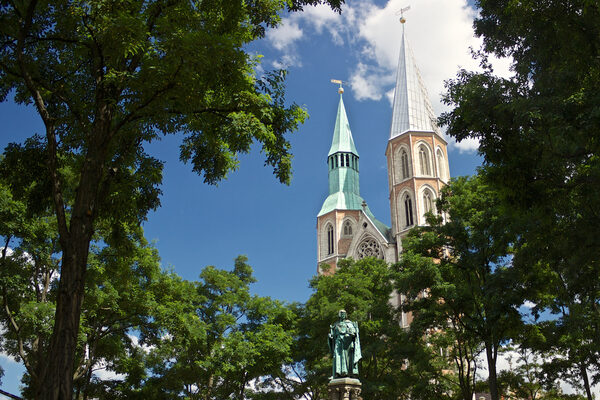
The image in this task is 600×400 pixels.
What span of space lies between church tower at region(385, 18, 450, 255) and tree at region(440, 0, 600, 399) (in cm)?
3628

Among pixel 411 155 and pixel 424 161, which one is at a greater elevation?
pixel 411 155

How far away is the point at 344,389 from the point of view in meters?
11.6

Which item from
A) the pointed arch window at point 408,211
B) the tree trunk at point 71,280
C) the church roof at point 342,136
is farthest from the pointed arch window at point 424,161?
the tree trunk at point 71,280

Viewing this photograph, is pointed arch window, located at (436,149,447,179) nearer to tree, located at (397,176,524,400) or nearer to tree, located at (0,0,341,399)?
tree, located at (397,176,524,400)

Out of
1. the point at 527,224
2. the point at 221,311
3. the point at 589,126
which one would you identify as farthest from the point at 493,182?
the point at 221,311

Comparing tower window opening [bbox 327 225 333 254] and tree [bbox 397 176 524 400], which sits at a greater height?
tower window opening [bbox 327 225 333 254]

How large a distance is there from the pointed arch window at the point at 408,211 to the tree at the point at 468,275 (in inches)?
1145

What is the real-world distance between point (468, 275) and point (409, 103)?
3757 cm

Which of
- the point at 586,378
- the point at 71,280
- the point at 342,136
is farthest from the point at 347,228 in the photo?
the point at 71,280

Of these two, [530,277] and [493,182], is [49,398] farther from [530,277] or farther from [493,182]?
[530,277]

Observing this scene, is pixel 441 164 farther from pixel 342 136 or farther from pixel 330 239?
pixel 342 136

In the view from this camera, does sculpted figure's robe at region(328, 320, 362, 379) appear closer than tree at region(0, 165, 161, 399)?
Yes

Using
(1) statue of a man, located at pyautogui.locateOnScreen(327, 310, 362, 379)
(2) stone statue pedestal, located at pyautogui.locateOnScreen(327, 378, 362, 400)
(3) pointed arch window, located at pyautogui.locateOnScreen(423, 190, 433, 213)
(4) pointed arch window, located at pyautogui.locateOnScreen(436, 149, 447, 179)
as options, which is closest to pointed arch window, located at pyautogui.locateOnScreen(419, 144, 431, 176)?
(4) pointed arch window, located at pyautogui.locateOnScreen(436, 149, 447, 179)

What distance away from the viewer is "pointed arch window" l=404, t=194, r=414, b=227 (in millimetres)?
47966
